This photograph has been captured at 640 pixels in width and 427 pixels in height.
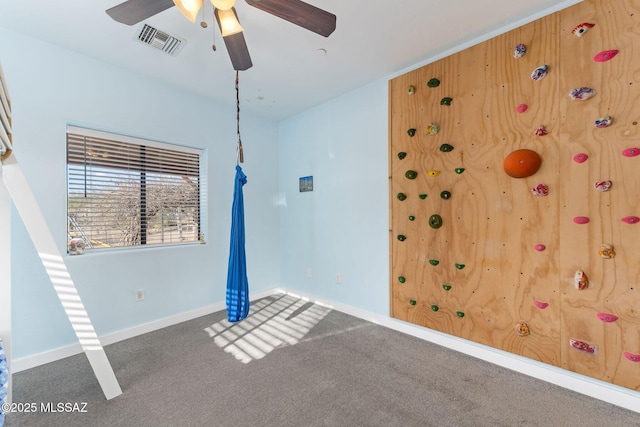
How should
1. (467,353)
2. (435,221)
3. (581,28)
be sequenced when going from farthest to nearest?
(435,221) → (467,353) → (581,28)

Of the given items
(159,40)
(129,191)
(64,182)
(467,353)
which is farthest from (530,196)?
(64,182)

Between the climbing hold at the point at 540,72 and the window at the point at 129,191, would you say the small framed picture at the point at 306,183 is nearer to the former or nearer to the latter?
the window at the point at 129,191

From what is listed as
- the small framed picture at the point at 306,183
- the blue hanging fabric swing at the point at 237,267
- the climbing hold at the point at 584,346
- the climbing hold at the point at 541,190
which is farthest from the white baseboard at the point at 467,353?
the small framed picture at the point at 306,183

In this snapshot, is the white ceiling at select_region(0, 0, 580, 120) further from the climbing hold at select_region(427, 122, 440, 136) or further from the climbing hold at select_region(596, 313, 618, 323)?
the climbing hold at select_region(596, 313, 618, 323)

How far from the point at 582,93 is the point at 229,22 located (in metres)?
2.24

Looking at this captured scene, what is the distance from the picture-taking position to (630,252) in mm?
1661

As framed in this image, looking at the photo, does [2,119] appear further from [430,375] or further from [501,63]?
[501,63]

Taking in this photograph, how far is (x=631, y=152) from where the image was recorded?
1645 millimetres

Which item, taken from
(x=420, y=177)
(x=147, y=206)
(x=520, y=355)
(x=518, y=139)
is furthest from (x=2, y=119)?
(x=520, y=355)

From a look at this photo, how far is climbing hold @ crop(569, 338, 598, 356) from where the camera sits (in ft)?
5.82

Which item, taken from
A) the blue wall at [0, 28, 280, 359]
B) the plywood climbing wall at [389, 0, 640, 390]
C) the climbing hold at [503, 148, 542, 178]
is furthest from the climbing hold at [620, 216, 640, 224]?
the blue wall at [0, 28, 280, 359]

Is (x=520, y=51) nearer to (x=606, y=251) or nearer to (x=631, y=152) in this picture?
(x=631, y=152)

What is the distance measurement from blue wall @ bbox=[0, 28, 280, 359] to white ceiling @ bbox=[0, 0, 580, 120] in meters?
0.18

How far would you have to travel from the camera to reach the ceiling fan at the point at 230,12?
1.38 meters
